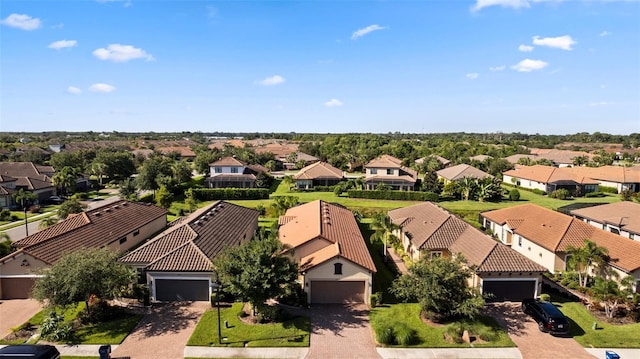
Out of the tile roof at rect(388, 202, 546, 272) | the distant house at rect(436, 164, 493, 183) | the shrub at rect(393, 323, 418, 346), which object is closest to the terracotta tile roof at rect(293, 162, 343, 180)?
the distant house at rect(436, 164, 493, 183)

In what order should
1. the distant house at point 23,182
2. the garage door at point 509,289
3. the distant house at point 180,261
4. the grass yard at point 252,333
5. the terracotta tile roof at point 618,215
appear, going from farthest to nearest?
1. the distant house at point 23,182
2. the terracotta tile roof at point 618,215
3. the garage door at point 509,289
4. the distant house at point 180,261
5. the grass yard at point 252,333

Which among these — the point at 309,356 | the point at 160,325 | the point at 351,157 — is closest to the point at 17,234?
the point at 160,325

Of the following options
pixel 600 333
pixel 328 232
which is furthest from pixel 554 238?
pixel 328 232

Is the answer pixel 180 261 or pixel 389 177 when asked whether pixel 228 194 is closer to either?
pixel 389 177

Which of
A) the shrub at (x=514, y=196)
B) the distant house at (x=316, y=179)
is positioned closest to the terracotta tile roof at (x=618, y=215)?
the shrub at (x=514, y=196)

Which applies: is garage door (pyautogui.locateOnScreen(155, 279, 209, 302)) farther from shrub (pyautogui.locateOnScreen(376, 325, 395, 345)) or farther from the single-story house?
the single-story house

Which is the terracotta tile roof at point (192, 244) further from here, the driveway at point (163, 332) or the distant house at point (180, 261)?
the driveway at point (163, 332)

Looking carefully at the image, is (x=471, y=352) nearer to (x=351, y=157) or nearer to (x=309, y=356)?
(x=309, y=356)
